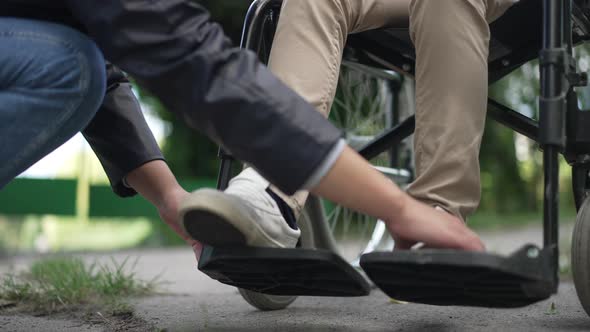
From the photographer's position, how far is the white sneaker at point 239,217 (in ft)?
3.50

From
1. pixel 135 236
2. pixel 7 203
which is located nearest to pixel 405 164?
pixel 7 203

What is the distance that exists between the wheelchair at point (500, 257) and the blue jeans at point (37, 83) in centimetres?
33

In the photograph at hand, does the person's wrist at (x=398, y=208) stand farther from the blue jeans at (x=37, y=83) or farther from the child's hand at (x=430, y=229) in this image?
the blue jeans at (x=37, y=83)

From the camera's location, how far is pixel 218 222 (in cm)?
109

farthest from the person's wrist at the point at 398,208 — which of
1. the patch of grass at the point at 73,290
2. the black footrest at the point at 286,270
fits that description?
the patch of grass at the point at 73,290

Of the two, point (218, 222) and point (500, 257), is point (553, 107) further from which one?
point (218, 222)

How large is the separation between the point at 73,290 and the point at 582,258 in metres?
1.31

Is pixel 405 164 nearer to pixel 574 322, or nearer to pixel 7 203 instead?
pixel 574 322

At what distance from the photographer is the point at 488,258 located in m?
1.02

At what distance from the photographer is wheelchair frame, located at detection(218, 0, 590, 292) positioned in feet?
3.70

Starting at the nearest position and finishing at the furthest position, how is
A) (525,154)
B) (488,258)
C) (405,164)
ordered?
1. (488,258)
2. (405,164)
3. (525,154)

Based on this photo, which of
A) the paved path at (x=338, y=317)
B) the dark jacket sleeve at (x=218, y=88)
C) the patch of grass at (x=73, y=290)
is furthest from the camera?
the patch of grass at (x=73, y=290)

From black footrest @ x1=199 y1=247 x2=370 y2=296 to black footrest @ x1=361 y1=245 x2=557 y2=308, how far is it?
5cm

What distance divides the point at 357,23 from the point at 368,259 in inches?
22.4
